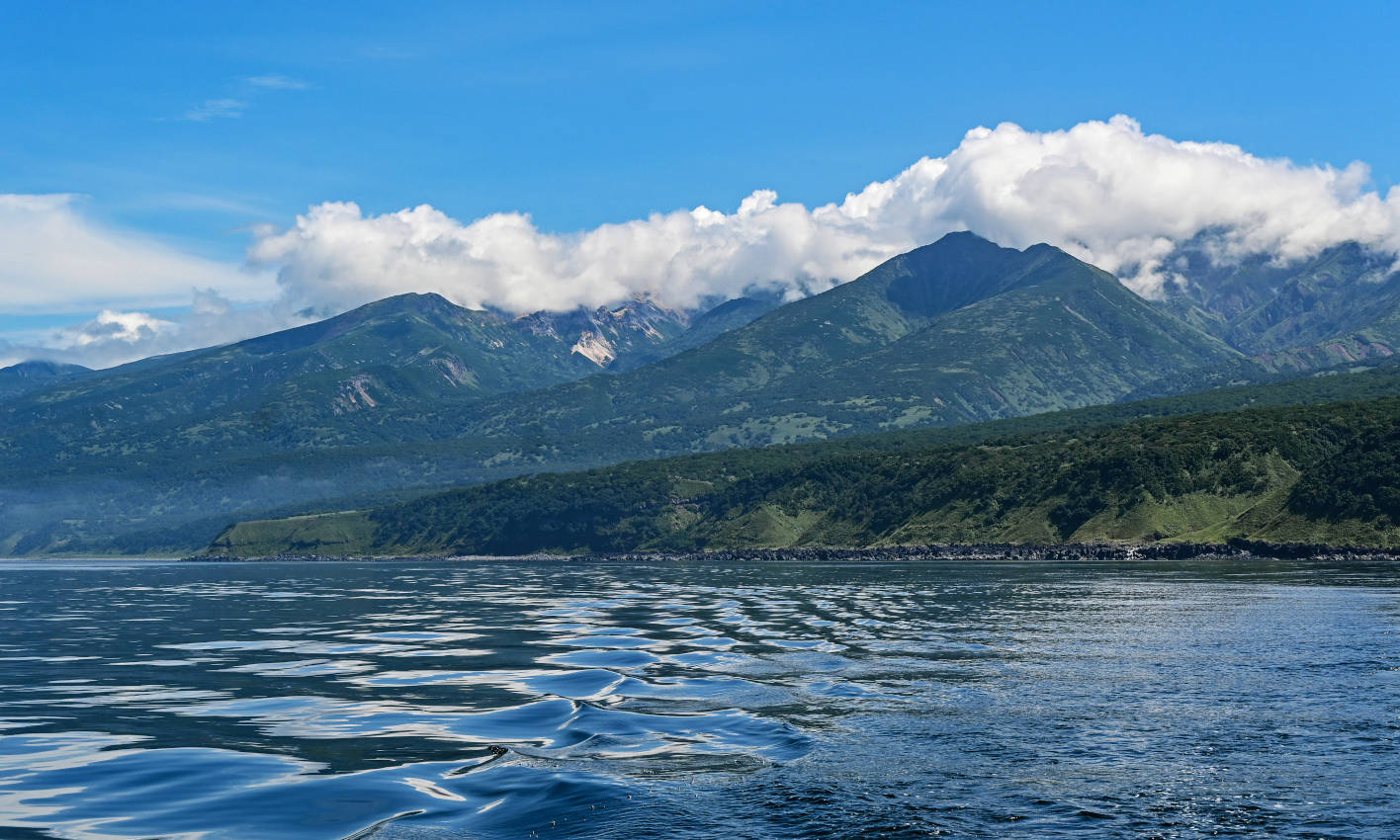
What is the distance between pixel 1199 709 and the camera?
1961 inches

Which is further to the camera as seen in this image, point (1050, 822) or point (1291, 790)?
point (1291, 790)

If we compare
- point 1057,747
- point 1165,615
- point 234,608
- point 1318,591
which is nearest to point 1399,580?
point 1318,591

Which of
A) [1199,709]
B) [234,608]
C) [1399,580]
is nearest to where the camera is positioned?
[1199,709]

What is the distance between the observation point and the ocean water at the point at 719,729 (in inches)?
1282

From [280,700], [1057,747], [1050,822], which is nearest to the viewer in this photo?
[1050,822]

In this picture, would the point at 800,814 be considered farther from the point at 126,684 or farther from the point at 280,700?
the point at 126,684

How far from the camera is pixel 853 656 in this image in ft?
→ 241

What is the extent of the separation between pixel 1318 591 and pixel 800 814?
357 ft

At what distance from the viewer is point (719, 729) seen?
46.8 meters

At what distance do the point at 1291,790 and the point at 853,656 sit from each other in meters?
39.3

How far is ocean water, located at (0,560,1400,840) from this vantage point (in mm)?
32562

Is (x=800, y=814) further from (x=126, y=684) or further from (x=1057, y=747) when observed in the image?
(x=126, y=684)

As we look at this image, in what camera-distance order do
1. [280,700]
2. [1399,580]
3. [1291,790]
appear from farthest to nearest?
[1399,580] < [280,700] < [1291,790]

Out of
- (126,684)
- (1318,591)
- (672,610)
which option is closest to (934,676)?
(126,684)
